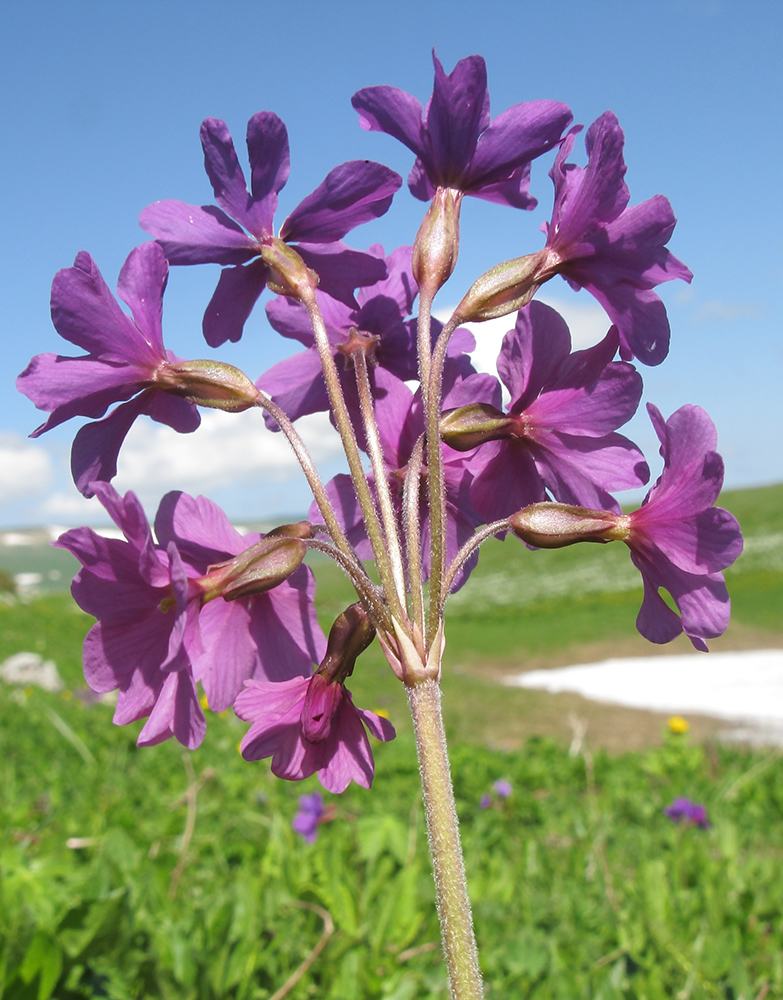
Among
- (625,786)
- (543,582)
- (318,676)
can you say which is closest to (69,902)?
(318,676)

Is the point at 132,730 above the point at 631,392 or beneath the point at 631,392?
beneath

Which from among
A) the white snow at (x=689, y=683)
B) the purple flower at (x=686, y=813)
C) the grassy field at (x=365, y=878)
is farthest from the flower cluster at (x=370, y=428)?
the white snow at (x=689, y=683)

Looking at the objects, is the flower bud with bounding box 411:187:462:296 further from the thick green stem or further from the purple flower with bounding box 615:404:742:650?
the thick green stem

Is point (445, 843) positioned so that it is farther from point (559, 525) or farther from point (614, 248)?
point (614, 248)

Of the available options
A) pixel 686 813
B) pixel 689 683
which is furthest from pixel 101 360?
pixel 689 683

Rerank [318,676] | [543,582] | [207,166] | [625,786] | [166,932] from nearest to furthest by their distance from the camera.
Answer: [318,676] < [207,166] < [166,932] < [625,786] < [543,582]

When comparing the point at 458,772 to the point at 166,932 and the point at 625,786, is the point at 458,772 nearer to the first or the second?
the point at 625,786
